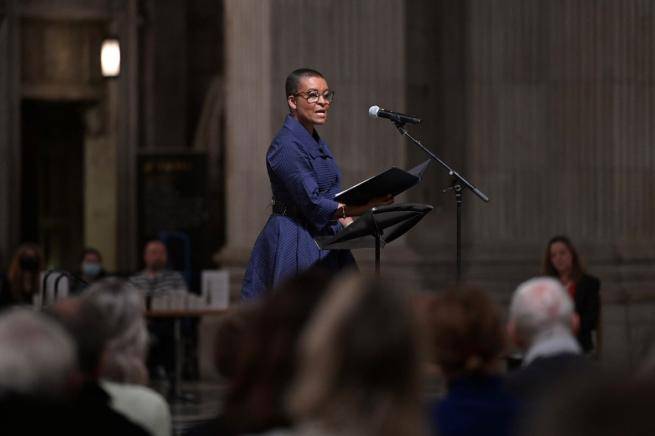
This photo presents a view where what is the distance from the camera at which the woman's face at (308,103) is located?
7.78 m

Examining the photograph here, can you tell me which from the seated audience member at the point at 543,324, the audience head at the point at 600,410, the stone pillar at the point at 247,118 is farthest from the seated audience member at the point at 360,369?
the stone pillar at the point at 247,118

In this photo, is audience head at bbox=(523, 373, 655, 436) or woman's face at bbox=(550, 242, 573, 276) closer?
audience head at bbox=(523, 373, 655, 436)

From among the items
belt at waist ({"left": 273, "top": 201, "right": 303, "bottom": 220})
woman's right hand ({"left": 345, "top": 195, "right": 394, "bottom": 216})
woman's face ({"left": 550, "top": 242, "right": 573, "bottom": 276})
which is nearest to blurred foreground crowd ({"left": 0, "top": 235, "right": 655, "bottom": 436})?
woman's right hand ({"left": 345, "top": 195, "right": 394, "bottom": 216})

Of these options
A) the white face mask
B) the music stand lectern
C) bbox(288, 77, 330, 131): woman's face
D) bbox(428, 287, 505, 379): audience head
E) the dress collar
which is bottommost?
the white face mask

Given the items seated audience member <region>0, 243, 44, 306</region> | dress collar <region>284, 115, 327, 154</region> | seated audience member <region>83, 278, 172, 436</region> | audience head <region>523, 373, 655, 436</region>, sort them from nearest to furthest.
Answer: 1. audience head <region>523, 373, 655, 436</region>
2. seated audience member <region>83, 278, 172, 436</region>
3. dress collar <region>284, 115, 327, 154</region>
4. seated audience member <region>0, 243, 44, 306</region>

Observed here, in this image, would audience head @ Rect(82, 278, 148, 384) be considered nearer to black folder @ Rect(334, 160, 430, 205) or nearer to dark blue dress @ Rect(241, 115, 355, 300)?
black folder @ Rect(334, 160, 430, 205)

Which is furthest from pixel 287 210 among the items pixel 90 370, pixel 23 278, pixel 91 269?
pixel 91 269

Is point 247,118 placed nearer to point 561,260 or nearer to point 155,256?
point 155,256

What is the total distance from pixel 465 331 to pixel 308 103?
12.5 feet

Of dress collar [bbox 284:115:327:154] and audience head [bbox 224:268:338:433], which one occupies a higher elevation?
dress collar [bbox 284:115:327:154]

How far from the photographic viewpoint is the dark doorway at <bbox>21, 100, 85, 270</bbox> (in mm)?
19562

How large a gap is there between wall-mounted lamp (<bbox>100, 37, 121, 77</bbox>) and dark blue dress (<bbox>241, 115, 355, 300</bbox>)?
9493 millimetres

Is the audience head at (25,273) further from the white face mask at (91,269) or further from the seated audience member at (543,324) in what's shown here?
the seated audience member at (543,324)

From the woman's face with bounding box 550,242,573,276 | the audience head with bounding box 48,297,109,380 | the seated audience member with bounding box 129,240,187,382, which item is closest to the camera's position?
the audience head with bounding box 48,297,109,380
